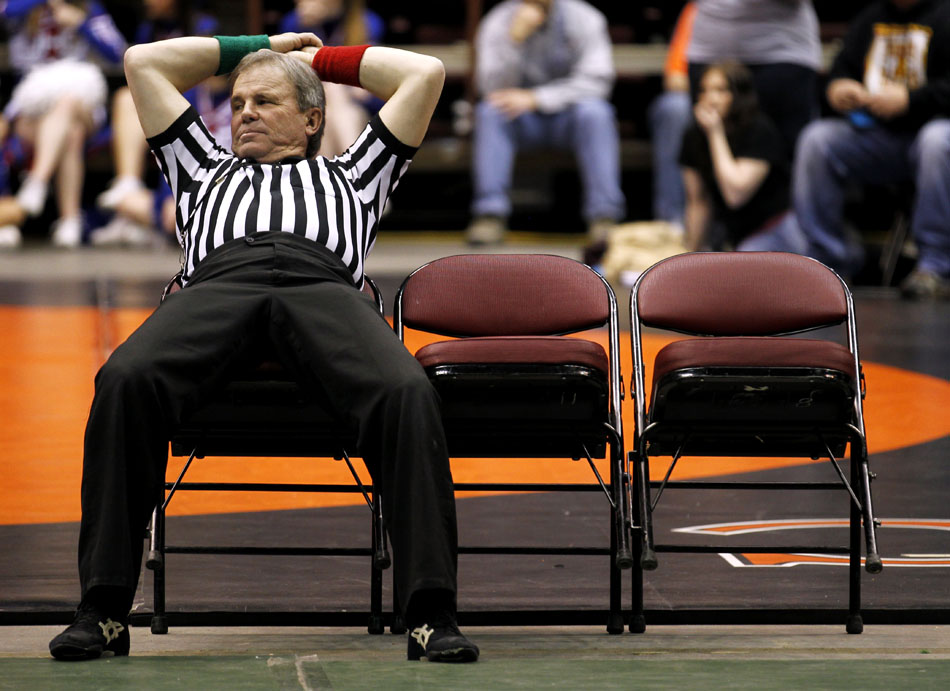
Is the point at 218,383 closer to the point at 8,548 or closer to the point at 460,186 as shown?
the point at 8,548

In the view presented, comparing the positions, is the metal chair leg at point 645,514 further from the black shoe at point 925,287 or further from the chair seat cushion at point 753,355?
the black shoe at point 925,287

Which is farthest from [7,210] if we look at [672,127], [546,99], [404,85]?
[404,85]

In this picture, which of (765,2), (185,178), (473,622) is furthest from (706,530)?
(765,2)

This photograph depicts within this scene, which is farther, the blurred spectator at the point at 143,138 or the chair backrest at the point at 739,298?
the blurred spectator at the point at 143,138

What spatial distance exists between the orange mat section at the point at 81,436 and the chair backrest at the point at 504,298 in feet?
3.11

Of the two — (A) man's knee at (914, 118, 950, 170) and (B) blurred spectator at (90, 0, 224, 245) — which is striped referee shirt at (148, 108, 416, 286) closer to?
(A) man's knee at (914, 118, 950, 170)

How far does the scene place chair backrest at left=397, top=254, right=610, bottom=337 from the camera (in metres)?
3.78

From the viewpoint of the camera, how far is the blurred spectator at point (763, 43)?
9195 mm

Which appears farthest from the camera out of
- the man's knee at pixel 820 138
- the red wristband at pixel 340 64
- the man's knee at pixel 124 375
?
the man's knee at pixel 820 138

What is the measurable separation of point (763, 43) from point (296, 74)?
597cm

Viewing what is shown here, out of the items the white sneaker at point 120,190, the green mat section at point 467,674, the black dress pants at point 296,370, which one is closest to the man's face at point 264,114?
the black dress pants at point 296,370

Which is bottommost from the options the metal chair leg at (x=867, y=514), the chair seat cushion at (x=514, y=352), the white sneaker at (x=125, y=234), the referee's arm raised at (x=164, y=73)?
the white sneaker at (x=125, y=234)

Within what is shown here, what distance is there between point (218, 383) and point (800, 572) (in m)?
1.54

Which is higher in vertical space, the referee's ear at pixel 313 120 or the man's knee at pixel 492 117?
the referee's ear at pixel 313 120
